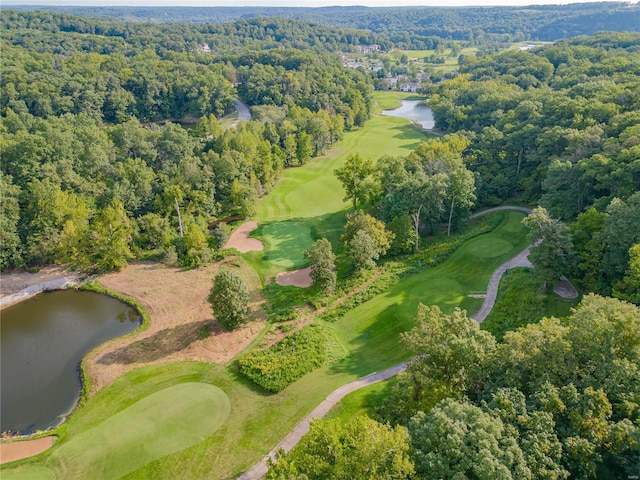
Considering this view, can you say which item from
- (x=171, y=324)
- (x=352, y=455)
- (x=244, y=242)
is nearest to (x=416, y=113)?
(x=244, y=242)

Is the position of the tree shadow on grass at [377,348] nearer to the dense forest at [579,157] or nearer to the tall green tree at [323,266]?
the tall green tree at [323,266]

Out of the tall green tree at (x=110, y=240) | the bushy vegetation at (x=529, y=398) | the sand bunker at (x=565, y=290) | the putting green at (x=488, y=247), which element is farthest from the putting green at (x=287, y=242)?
the bushy vegetation at (x=529, y=398)

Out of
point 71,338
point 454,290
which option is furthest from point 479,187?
point 71,338

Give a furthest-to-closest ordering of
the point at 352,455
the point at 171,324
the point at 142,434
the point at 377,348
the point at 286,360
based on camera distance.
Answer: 1. the point at 171,324
2. the point at 377,348
3. the point at 286,360
4. the point at 142,434
5. the point at 352,455

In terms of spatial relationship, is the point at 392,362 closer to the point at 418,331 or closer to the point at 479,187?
the point at 418,331

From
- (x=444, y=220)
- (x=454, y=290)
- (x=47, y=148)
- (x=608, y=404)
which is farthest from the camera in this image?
(x=47, y=148)

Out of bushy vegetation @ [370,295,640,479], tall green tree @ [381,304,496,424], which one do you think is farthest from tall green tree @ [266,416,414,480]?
tall green tree @ [381,304,496,424]

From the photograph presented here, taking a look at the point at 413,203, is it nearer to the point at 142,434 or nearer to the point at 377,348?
the point at 377,348

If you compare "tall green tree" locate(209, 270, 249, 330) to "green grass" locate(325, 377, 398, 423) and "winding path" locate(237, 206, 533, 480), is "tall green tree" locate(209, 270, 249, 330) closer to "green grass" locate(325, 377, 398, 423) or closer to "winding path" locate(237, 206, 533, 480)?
"winding path" locate(237, 206, 533, 480)
